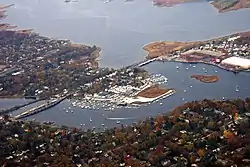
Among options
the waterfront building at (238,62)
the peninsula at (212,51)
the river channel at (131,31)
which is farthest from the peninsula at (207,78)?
the waterfront building at (238,62)

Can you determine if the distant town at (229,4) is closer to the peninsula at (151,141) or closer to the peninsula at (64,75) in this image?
the peninsula at (64,75)

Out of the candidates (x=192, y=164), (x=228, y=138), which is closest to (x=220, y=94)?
(x=228, y=138)

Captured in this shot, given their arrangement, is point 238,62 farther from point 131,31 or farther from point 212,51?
point 131,31

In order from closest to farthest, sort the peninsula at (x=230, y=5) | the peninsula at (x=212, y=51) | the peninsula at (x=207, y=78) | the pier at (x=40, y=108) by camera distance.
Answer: the pier at (x=40, y=108) < the peninsula at (x=207, y=78) < the peninsula at (x=212, y=51) < the peninsula at (x=230, y=5)

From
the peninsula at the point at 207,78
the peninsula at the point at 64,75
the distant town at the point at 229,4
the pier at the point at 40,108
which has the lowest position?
the pier at the point at 40,108

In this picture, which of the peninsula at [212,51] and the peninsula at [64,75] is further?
the peninsula at [212,51]

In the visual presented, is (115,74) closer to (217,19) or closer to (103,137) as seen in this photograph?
(103,137)

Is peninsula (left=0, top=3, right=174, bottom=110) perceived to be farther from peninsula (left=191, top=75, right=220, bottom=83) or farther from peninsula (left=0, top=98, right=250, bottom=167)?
peninsula (left=0, top=98, right=250, bottom=167)
